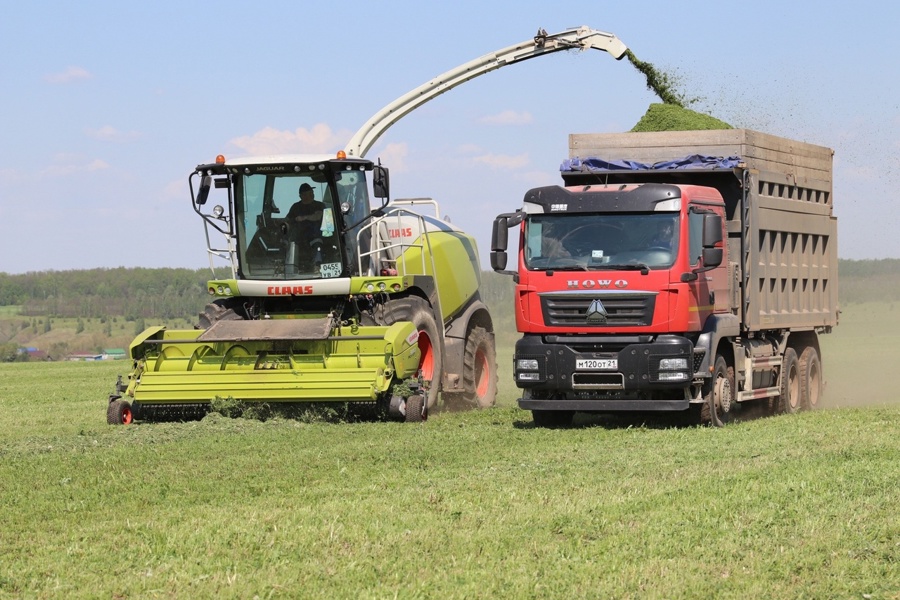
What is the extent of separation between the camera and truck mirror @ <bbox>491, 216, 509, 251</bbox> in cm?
1475

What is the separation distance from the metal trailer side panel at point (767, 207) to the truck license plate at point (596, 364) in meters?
2.49

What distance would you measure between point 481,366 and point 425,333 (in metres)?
2.93

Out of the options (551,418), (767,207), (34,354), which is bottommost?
(34,354)

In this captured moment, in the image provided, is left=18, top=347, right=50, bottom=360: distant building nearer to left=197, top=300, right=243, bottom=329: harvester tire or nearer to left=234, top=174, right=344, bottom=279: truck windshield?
left=197, top=300, right=243, bottom=329: harvester tire

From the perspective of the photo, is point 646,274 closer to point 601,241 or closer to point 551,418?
point 601,241

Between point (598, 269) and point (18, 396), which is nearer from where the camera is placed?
point (598, 269)

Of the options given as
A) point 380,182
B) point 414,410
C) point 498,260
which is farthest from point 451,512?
point 380,182

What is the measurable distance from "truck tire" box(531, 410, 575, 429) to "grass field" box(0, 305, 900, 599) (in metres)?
1.12

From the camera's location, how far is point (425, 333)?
16.8 meters

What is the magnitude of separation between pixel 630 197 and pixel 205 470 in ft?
19.6

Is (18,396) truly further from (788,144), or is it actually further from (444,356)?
(788,144)

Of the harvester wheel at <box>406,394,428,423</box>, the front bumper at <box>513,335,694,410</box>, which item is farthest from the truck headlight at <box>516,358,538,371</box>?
the harvester wheel at <box>406,394,428,423</box>

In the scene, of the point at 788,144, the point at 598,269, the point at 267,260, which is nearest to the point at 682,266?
the point at 598,269

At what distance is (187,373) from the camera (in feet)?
50.9
